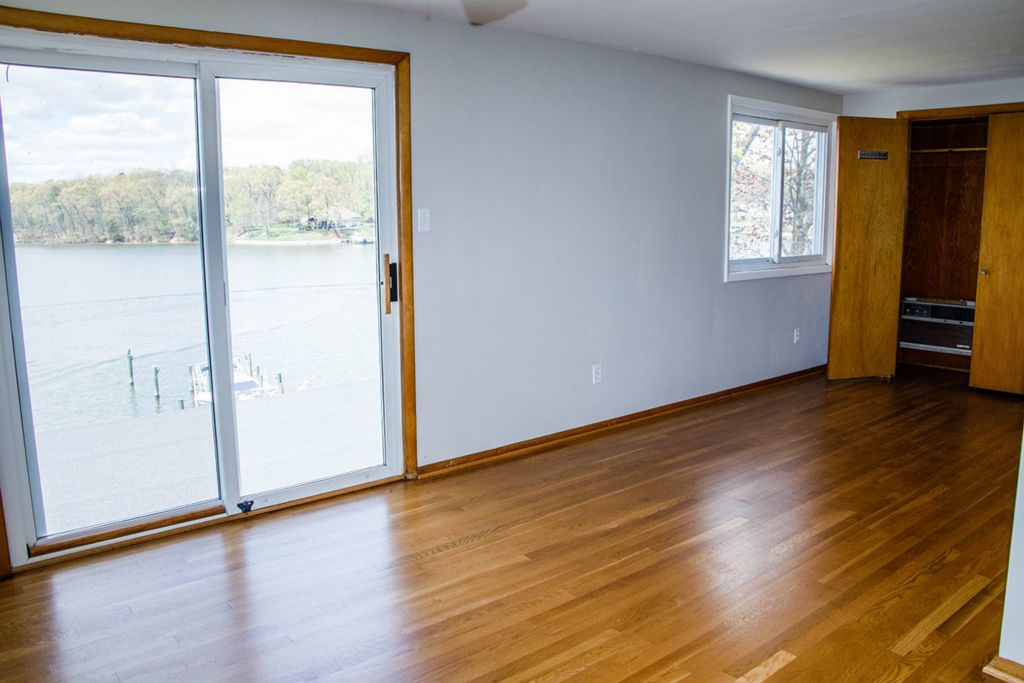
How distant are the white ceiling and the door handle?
1.22 m

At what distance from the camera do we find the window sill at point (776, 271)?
578cm

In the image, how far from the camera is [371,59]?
3662mm

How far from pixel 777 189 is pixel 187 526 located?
16.2ft

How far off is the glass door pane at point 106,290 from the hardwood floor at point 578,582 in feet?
1.17

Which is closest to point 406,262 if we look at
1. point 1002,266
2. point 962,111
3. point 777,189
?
point 777,189

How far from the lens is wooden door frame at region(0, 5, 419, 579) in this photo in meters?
2.90

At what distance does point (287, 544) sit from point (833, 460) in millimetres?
2961

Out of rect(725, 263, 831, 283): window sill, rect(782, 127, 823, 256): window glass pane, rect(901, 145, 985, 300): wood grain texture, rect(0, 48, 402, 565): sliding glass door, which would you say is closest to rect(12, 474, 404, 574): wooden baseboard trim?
rect(0, 48, 402, 565): sliding glass door

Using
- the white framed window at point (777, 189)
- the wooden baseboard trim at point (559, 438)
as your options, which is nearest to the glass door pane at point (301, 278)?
the wooden baseboard trim at point (559, 438)

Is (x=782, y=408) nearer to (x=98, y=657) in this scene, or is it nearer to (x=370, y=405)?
(x=370, y=405)

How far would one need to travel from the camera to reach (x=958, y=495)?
3.77 meters

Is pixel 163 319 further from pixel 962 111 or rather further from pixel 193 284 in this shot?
pixel 962 111

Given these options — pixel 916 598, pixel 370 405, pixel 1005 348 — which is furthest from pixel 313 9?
pixel 1005 348

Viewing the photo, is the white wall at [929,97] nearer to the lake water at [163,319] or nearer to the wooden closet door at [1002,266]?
the wooden closet door at [1002,266]
